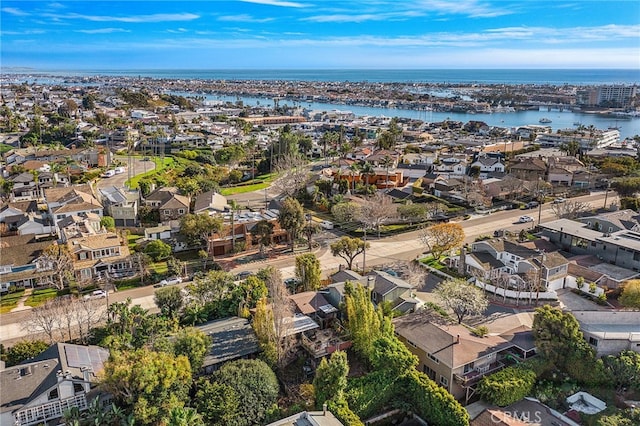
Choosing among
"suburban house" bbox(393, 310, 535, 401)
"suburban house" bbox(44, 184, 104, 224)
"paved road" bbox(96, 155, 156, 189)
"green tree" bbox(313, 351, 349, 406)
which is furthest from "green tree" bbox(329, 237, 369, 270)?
"paved road" bbox(96, 155, 156, 189)

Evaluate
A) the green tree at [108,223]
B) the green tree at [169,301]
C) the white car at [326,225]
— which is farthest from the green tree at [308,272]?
the green tree at [108,223]

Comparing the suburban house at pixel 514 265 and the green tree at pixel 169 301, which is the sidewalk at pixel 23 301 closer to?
the green tree at pixel 169 301

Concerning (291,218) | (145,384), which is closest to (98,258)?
(291,218)

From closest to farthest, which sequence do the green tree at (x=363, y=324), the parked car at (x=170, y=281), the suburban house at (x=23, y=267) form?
the green tree at (x=363, y=324) → the suburban house at (x=23, y=267) → the parked car at (x=170, y=281)

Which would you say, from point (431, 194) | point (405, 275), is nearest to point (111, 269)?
point (405, 275)

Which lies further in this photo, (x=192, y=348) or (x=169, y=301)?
(x=169, y=301)

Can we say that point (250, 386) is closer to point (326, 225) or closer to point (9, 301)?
point (9, 301)
